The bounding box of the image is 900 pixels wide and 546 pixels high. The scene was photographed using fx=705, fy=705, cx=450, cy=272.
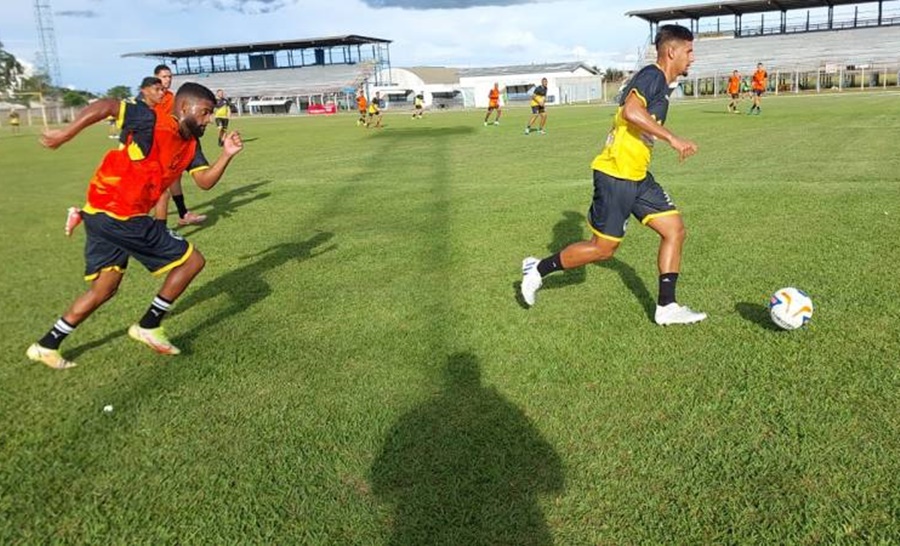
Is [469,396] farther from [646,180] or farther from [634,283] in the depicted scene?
[634,283]

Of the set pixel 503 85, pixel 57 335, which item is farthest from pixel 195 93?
pixel 503 85

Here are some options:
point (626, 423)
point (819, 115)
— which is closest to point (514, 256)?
point (626, 423)

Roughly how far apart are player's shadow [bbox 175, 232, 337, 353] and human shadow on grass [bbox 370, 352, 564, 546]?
2216 mm

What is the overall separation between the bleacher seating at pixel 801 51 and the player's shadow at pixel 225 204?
46.0 metres

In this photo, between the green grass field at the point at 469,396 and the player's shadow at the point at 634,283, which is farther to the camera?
the player's shadow at the point at 634,283

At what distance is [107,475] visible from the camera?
3422 mm

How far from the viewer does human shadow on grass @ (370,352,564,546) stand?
2.90 meters

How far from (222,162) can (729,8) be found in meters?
61.9

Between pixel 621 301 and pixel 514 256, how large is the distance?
5.86 ft

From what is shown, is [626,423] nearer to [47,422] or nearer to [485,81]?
[47,422]

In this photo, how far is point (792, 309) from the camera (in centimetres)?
456

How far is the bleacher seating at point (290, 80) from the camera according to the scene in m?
74.6

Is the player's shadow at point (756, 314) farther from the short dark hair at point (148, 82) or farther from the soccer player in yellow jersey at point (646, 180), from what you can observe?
the short dark hair at point (148, 82)

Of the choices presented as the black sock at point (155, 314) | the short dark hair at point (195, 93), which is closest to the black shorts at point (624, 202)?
the short dark hair at point (195, 93)
